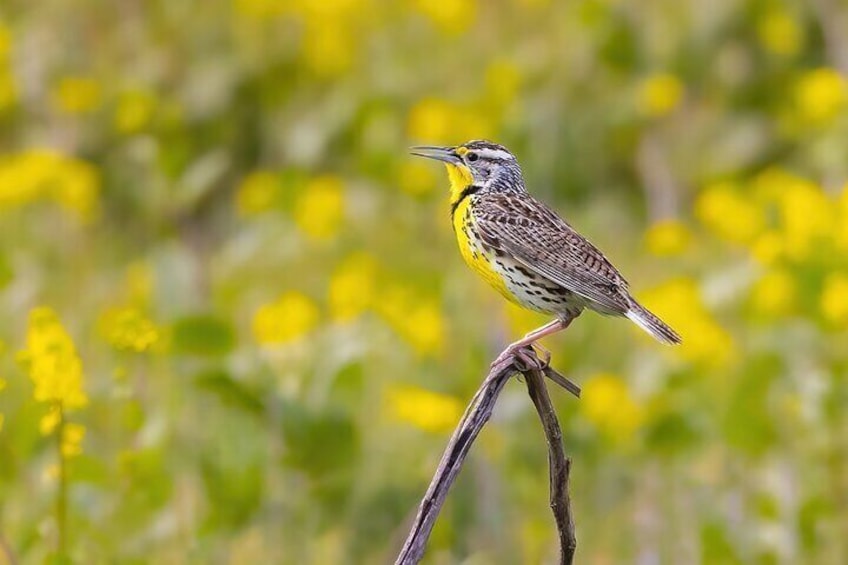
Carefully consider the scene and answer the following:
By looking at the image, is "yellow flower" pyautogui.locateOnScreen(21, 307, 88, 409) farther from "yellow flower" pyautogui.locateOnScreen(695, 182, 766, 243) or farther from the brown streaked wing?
"yellow flower" pyautogui.locateOnScreen(695, 182, 766, 243)

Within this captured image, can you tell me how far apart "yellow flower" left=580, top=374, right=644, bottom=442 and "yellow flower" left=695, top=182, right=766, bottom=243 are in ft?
3.82

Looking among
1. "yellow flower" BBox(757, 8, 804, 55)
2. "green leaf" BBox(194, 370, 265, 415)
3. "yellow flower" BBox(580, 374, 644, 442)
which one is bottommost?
"green leaf" BBox(194, 370, 265, 415)

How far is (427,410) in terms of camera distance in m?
4.92

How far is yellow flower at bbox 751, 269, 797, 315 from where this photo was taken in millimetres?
5387

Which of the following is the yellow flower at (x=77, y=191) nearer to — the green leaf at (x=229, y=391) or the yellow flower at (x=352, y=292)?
the yellow flower at (x=352, y=292)

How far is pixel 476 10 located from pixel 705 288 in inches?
156

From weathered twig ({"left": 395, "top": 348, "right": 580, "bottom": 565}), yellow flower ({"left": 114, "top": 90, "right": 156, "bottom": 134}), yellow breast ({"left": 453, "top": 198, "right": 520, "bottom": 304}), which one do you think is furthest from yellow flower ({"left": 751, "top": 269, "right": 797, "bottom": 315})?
weathered twig ({"left": 395, "top": 348, "right": 580, "bottom": 565})

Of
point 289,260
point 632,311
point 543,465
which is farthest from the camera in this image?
point 289,260

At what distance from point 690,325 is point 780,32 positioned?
341 centimetres

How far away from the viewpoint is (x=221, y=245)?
25.7 ft

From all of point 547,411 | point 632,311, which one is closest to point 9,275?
point 632,311

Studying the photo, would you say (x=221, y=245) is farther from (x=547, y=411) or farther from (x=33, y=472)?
(x=547, y=411)

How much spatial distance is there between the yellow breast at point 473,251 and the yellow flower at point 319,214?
3.44 meters

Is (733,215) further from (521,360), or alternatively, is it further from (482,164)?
(521,360)
